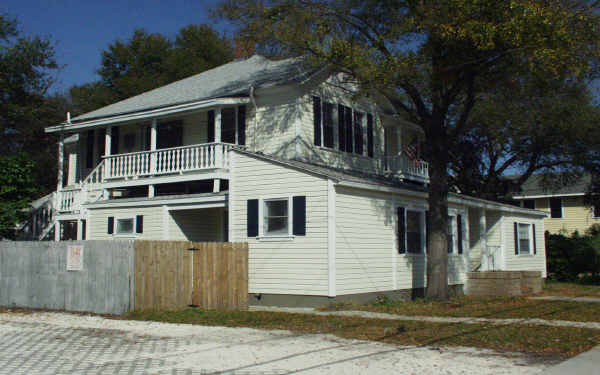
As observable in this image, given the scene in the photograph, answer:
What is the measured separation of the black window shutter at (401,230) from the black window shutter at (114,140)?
471 inches

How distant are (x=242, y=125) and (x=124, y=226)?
527 centimetres

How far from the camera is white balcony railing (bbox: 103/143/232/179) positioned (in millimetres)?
18828

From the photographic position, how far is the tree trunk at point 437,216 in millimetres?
16766

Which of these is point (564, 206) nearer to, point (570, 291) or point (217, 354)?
point (570, 291)

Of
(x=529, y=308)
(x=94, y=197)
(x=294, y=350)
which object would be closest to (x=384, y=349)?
(x=294, y=350)

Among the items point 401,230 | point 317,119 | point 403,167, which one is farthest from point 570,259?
point 317,119

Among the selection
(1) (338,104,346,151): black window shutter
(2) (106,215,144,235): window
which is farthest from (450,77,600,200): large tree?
(2) (106,215,144,235): window

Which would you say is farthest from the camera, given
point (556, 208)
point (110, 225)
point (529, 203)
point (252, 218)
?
point (529, 203)

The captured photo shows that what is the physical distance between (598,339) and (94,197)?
17784mm

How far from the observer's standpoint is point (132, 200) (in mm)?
19609

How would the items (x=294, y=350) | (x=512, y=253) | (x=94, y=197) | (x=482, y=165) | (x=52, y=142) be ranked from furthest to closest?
(x=52, y=142)
(x=482, y=165)
(x=512, y=253)
(x=94, y=197)
(x=294, y=350)

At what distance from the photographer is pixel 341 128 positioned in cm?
2156

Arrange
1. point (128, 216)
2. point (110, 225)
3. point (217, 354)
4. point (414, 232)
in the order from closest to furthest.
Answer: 1. point (217, 354)
2. point (414, 232)
3. point (128, 216)
4. point (110, 225)

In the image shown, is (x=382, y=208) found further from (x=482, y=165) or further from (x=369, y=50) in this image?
(x=482, y=165)
